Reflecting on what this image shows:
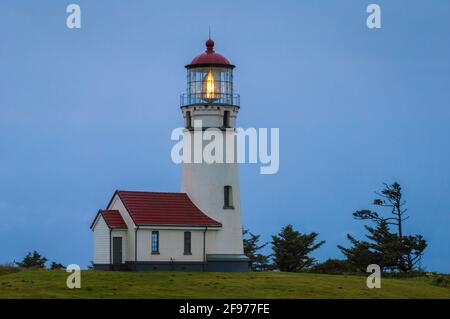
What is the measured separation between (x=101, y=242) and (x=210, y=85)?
10055mm

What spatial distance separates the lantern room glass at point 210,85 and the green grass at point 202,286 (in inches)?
392

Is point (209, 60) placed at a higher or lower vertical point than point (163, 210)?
higher

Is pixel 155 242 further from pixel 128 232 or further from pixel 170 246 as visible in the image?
pixel 128 232

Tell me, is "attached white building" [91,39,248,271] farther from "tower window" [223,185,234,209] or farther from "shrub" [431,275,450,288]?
"shrub" [431,275,450,288]

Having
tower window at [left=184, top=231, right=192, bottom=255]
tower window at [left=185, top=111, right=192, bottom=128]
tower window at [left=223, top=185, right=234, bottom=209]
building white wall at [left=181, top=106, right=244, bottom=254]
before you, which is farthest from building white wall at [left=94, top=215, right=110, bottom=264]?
tower window at [left=185, top=111, right=192, bottom=128]

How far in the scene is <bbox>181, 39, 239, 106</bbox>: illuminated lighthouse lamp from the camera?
67.5 metres

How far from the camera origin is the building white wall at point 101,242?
64812 mm

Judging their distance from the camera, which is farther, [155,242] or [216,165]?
[216,165]

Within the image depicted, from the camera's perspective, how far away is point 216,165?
220 ft

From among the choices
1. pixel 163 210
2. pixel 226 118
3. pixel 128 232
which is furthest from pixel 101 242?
pixel 226 118
